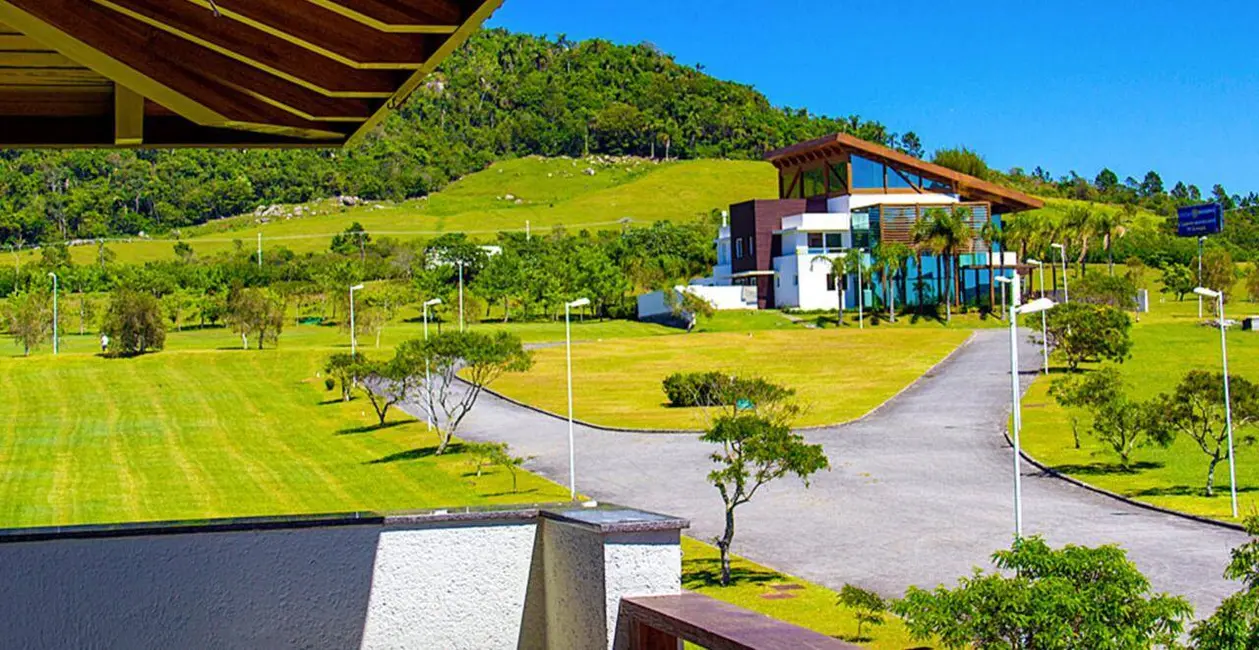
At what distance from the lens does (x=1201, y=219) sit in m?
95.9

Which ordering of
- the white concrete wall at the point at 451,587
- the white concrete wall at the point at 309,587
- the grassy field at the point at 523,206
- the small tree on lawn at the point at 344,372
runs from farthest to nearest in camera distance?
1. the grassy field at the point at 523,206
2. the small tree on lawn at the point at 344,372
3. the white concrete wall at the point at 451,587
4. the white concrete wall at the point at 309,587

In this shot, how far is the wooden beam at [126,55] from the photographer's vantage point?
3.93 meters

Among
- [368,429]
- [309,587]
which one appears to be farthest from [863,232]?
[309,587]

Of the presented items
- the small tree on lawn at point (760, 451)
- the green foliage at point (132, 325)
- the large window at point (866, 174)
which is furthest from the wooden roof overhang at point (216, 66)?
the large window at point (866, 174)

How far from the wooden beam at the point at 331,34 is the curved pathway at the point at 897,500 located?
1696 cm

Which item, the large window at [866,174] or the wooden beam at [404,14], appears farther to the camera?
the large window at [866,174]

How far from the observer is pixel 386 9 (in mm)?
3898

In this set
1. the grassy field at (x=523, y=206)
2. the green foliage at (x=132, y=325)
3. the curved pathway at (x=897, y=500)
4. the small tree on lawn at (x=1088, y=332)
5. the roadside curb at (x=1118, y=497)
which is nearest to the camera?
the curved pathway at (x=897, y=500)

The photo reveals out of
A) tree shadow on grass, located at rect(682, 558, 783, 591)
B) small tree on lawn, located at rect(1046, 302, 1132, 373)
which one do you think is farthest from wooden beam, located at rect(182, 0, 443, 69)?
small tree on lawn, located at rect(1046, 302, 1132, 373)

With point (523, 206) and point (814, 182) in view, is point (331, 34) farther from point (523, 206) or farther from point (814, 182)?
point (523, 206)

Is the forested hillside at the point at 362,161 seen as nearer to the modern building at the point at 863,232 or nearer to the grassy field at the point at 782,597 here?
the modern building at the point at 863,232

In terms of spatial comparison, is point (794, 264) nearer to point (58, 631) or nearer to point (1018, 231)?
point (1018, 231)

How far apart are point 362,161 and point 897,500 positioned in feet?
476

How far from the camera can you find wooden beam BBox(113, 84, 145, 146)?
18.3 ft
